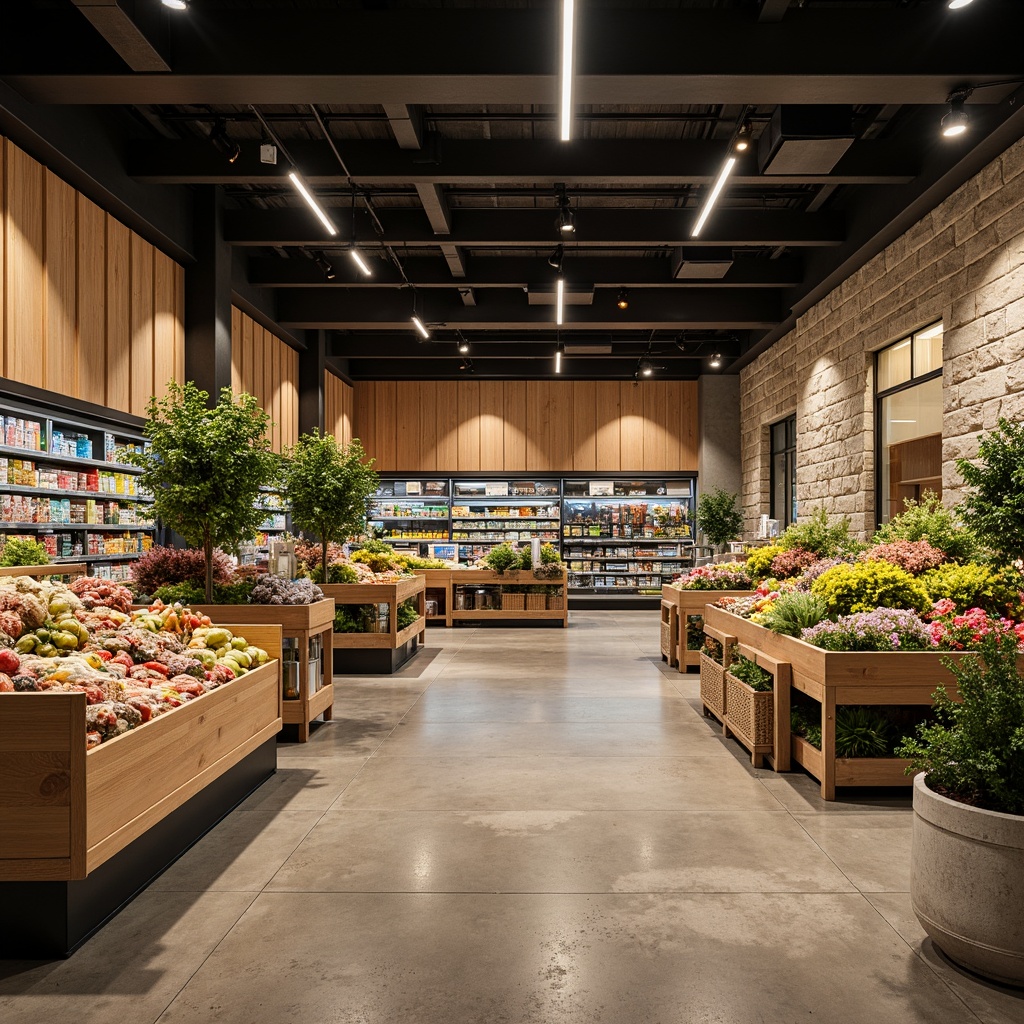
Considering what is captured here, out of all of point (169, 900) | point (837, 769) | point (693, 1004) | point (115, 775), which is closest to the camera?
point (693, 1004)

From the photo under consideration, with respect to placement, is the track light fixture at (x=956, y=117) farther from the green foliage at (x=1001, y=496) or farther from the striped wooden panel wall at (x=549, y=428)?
the striped wooden panel wall at (x=549, y=428)

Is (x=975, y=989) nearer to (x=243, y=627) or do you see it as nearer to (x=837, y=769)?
(x=837, y=769)

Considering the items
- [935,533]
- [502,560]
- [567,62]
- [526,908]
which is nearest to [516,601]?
[502,560]

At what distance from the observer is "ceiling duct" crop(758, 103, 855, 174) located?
6.43 metres

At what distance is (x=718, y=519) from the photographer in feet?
45.1

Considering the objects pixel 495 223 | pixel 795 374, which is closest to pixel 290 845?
pixel 495 223

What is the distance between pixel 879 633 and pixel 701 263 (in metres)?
6.73

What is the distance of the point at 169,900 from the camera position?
117 inches

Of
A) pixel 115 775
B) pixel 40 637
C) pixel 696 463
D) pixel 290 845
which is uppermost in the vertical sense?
pixel 696 463

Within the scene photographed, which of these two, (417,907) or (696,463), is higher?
(696,463)

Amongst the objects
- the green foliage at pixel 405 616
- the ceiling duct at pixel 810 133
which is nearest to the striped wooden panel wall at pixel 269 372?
the green foliage at pixel 405 616

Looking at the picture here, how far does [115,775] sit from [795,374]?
34.5 feet

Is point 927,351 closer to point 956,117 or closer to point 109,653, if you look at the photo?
point 956,117

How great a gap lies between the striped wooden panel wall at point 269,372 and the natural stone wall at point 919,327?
6.54 meters
